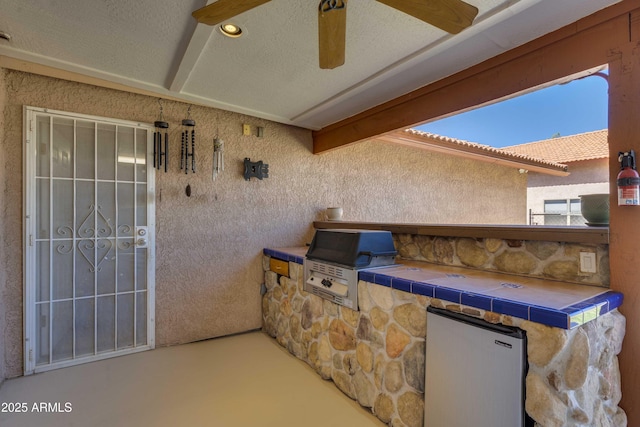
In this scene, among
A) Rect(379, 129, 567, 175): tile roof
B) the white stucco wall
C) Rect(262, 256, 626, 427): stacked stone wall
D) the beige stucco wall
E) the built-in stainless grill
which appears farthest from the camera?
the white stucco wall

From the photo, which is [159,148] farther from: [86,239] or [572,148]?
[572,148]

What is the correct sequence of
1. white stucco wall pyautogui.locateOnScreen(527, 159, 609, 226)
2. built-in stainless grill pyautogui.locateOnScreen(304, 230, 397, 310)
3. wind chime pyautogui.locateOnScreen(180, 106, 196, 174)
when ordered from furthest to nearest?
white stucco wall pyautogui.locateOnScreen(527, 159, 609, 226), wind chime pyautogui.locateOnScreen(180, 106, 196, 174), built-in stainless grill pyautogui.locateOnScreen(304, 230, 397, 310)

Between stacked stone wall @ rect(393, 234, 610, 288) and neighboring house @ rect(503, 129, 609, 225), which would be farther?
neighboring house @ rect(503, 129, 609, 225)

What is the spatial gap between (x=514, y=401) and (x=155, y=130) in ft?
12.0

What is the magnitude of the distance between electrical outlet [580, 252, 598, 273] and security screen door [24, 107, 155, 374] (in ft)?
12.0

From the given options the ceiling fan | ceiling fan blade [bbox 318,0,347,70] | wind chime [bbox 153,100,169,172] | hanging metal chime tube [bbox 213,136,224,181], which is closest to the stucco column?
the ceiling fan

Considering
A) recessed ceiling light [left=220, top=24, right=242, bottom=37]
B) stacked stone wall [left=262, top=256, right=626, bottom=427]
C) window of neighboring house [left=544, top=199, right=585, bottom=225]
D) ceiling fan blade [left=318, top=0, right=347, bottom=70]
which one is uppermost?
recessed ceiling light [left=220, top=24, right=242, bottom=37]

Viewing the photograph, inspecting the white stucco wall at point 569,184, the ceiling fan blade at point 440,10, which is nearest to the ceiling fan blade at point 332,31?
the ceiling fan blade at point 440,10

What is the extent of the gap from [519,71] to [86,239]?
3.98 meters

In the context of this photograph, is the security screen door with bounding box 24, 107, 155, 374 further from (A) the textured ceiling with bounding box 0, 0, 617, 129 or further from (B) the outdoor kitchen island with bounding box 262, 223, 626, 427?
(B) the outdoor kitchen island with bounding box 262, 223, 626, 427

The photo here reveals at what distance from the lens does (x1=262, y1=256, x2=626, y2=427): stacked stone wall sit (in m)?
1.33

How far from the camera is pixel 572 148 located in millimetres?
7727

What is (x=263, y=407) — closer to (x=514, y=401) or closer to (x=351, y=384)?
(x=351, y=384)

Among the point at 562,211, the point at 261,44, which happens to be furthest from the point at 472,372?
the point at 562,211
